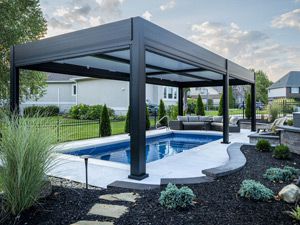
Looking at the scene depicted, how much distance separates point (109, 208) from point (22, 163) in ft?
4.16

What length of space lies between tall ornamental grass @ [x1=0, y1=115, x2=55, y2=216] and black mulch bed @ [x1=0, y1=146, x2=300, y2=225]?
219mm

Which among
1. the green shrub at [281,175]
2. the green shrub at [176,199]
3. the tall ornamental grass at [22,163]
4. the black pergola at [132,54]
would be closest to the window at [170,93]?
the black pergola at [132,54]

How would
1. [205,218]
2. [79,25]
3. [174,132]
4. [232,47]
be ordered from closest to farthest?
[205,218], [79,25], [174,132], [232,47]

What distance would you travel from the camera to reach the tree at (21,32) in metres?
11.4

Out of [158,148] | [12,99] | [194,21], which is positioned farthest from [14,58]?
[194,21]

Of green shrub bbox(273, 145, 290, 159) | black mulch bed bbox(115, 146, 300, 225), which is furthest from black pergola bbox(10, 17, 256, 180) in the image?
green shrub bbox(273, 145, 290, 159)

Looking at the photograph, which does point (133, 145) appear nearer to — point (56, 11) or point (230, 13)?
point (230, 13)

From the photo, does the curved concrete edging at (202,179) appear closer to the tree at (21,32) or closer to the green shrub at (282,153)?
Result: the green shrub at (282,153)

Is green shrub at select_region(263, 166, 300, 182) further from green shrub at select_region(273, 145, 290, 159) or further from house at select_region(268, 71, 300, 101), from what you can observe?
house at select_region(268, 71, 300, 101)

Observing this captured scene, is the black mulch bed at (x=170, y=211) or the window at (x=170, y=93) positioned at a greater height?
the window at (x=170, y=93)

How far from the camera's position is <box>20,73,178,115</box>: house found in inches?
838

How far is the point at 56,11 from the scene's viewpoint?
39.1 ft

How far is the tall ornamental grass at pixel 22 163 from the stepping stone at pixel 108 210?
79cm

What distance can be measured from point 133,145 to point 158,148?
591cm
